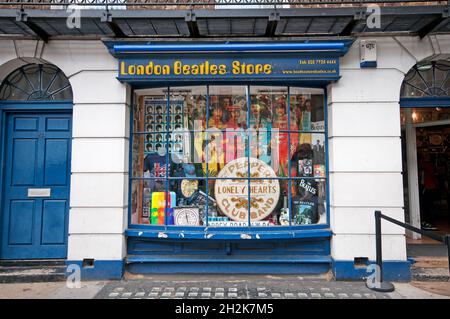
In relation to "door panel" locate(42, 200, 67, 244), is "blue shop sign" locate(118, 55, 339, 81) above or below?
above

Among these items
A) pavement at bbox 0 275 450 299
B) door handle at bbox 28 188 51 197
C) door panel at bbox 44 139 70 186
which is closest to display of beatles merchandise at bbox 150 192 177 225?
pavement at bbox 0 275 450 299

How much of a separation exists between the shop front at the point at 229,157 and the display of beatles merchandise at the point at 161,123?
0.02 metres

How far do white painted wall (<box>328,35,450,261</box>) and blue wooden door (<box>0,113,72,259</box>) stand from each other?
489 centimetres

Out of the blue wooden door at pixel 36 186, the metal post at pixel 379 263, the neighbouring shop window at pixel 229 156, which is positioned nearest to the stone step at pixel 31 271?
the blue wooden door at pixel 36 186

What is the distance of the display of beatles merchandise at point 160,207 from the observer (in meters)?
6.01

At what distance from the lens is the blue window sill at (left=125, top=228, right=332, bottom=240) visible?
556 centimetres

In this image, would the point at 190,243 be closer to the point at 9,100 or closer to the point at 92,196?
the point at 92,196

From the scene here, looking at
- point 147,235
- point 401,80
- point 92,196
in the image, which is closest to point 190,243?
point 147,235

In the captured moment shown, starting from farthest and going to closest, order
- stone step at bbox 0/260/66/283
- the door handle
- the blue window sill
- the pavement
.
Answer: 1. the door handle
2. the blue window sill
3. stone step at bbox 0/260/66/283
4. the pavement

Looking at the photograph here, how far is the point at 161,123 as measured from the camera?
6168mm

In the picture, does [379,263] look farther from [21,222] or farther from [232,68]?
[21,222]

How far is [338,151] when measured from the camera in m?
5.65

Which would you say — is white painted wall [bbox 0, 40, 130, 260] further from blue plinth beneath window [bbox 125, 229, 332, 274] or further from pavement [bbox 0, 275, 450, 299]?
pavement [bbox 0, 275, 450, 299]

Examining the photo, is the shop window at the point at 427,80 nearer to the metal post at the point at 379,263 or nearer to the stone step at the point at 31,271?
the metal post at the point at 379,263
